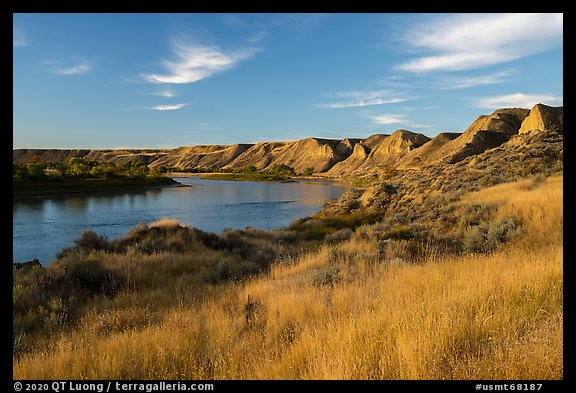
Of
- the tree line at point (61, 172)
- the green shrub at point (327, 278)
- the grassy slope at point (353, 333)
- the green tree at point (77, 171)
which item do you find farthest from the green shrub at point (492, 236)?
the green tree at point (77, 171)

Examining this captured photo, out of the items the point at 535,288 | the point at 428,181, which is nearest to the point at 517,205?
the point at 535,288

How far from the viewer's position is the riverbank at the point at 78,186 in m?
44.1

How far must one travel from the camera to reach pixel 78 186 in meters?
52.4

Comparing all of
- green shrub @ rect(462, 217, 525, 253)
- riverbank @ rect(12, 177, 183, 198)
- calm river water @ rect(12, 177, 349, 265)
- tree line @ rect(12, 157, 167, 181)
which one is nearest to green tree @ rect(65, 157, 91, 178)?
tree line @ rect(12, 157, 167, 181)

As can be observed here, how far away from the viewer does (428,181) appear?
26688 millimetres

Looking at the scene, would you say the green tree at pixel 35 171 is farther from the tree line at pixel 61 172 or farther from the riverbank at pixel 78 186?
the riverbank at pixel 78 186

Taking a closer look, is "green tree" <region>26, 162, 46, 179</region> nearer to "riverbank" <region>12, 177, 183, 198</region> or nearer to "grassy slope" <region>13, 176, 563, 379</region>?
"riverbank" <region>12, 177, 183, 198</region>

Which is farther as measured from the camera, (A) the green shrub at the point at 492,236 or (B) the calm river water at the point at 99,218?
(B) the calm river water at the point at 99,218

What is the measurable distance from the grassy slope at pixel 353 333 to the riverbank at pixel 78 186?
152ft

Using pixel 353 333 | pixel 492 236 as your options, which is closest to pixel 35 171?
pixel 492 236

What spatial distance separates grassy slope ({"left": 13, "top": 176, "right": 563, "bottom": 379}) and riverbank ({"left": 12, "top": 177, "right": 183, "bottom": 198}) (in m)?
46.3

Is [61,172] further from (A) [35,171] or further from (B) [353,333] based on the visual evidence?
(B) [353,333]
